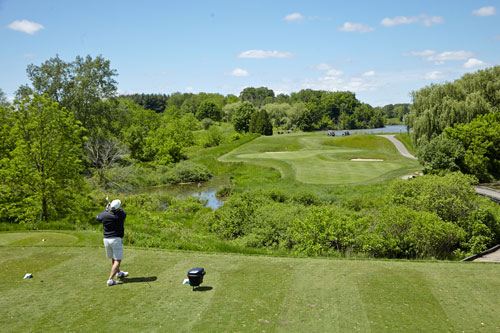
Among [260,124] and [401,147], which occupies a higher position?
[260,124]

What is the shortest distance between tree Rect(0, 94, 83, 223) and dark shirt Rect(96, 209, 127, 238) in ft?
46.1

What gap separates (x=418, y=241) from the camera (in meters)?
16.0

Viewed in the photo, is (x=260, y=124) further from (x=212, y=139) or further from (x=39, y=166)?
(x=39, y=166)

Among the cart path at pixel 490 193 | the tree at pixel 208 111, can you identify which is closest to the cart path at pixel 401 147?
the cart path at pixel 490 193

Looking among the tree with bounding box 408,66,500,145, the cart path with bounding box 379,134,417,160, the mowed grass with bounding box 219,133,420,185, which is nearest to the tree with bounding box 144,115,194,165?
the mowed grass with bounding box 219,133,420,185

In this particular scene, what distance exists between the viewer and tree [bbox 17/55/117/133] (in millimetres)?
49469

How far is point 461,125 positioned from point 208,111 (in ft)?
359

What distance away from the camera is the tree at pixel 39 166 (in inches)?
870

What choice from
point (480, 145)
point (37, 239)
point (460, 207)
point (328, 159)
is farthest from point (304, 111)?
Answer: point (37, 239)

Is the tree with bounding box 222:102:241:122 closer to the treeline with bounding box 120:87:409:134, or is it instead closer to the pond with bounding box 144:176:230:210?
the treeline with bounding box 120:87:409:134

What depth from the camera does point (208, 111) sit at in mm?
145125

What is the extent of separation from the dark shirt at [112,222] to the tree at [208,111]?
13628 centimetres

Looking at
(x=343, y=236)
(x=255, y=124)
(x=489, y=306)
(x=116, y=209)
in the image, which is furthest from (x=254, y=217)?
(x=255, y=124)

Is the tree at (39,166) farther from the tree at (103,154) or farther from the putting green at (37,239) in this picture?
the tree at (103,154)
